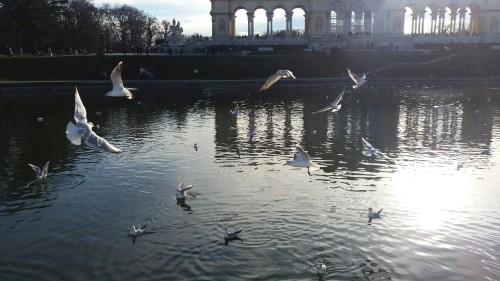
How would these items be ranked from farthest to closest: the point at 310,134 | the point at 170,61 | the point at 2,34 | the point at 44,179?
the point at 2,34 → the point at 170,61 → the point at 310,134 → the point at 44,179

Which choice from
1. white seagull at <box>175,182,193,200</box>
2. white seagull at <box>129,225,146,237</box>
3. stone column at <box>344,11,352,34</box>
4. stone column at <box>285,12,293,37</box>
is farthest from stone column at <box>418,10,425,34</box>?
white seagull at <box>129,225,146,237</box>

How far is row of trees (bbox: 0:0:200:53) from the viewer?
206ft

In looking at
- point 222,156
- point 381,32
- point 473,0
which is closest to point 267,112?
point 222,156

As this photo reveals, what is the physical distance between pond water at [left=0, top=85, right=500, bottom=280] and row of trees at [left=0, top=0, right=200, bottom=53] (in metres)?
38.3

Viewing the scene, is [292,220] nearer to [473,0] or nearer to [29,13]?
[29,13]

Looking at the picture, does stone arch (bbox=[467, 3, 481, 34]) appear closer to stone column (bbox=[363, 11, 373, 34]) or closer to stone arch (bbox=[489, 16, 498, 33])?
stone arch (bbox=[489, 16, 498, 33])

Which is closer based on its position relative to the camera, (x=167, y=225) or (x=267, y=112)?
(x=167, y=225)

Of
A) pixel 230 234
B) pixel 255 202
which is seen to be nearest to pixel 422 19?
pixel 255 202

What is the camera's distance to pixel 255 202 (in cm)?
1544

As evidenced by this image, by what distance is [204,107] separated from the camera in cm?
3781

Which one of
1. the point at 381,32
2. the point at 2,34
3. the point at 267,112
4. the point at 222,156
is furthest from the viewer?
the point at 381,32

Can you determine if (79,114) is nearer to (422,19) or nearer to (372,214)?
(372,214)

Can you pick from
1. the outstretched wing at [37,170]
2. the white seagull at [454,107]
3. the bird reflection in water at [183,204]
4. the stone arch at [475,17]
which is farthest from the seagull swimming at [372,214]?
the stone arch at [475,17]

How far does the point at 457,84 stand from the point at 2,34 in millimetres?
57230
